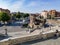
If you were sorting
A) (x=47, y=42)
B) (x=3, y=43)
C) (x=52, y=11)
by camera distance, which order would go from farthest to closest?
1. (x=52, y=11)
2. (x=47, y=42)
3. (x=3, y=43)

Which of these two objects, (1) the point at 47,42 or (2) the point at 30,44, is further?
(1) the point at 47,42

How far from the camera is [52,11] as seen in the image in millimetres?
120625

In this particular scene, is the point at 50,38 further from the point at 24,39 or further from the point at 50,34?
the point at 24,39

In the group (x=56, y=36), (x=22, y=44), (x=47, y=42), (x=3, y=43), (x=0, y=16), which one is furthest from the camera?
(x=0, y=16)

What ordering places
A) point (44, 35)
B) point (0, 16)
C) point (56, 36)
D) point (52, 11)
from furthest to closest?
point (52, 11) < point (0, 16) < point (56, 36) < point (44, 35)

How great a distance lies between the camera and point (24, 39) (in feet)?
21.1

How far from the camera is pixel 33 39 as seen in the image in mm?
6840

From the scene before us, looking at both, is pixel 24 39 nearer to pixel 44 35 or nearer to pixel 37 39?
pixel 37 39

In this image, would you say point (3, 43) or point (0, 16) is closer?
point (3, 43)

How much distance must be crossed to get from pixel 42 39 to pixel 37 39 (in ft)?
0.99

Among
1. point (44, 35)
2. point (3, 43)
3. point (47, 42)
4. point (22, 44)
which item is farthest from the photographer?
point (44, 35)

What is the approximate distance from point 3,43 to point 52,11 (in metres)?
117

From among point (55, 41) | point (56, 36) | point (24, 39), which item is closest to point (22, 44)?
point (24, 39)

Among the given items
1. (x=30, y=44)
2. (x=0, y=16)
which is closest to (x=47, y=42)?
(x=30, y=44)
